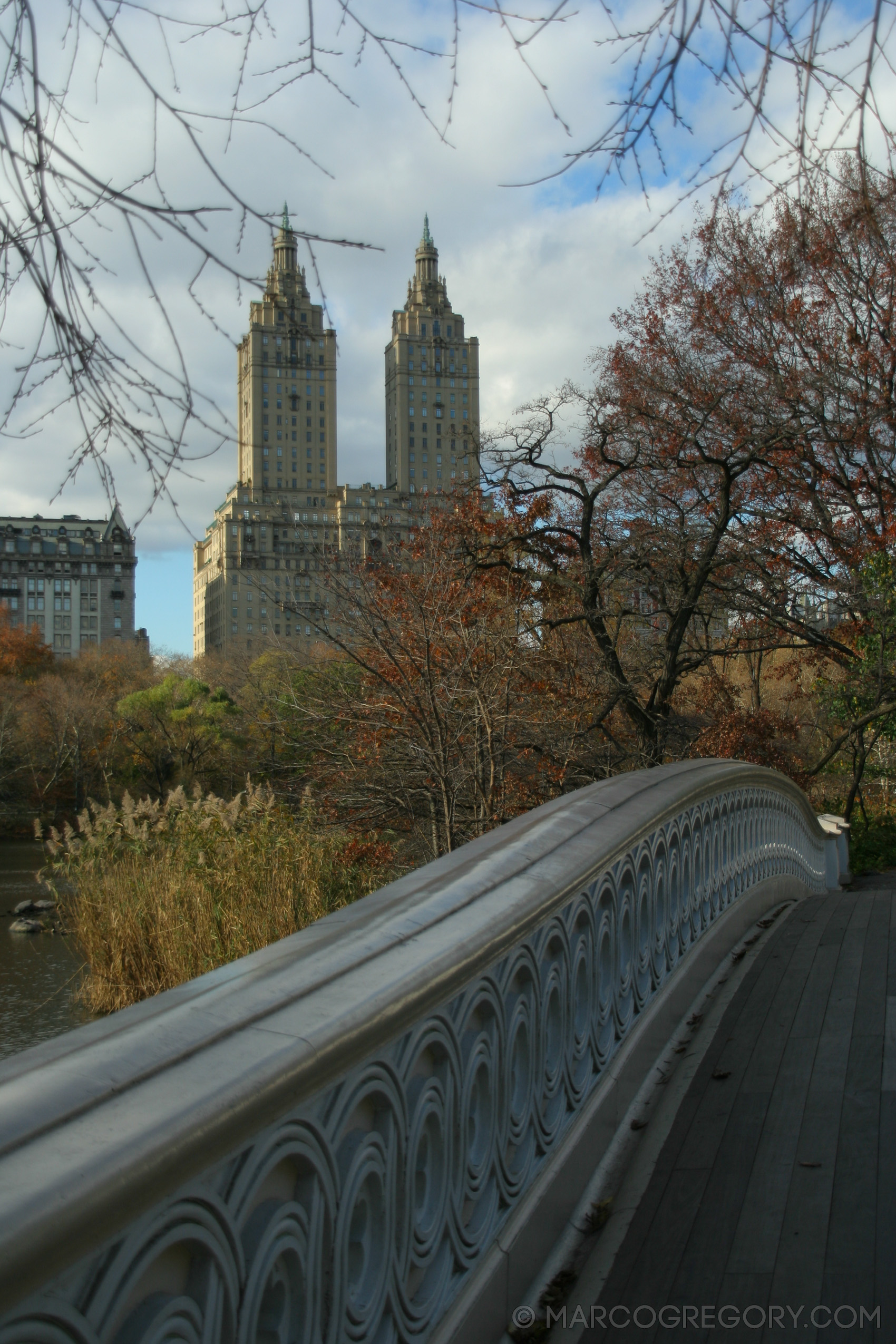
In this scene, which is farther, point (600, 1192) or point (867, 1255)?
point (600, 1192)

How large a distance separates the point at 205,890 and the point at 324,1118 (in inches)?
329

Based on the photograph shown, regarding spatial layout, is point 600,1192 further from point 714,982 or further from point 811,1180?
point 714,982

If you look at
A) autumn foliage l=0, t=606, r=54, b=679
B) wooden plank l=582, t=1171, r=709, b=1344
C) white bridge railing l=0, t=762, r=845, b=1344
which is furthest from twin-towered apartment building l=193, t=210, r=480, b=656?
autumn foliage l=0, t=606, r=54, b=679

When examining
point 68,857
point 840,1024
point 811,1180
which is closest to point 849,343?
point 68,857

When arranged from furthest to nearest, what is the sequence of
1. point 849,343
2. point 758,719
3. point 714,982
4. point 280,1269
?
1. point 849,343
2. point 758,719
3. point 714,982
4. point 280,1269

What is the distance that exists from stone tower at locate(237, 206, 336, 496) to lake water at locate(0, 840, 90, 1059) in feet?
15.2

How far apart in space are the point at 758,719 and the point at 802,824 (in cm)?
539

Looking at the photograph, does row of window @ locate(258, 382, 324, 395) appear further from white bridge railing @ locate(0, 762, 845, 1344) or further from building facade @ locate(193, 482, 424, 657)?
white bridge railing @ locate(0, 762, 845, 1344)

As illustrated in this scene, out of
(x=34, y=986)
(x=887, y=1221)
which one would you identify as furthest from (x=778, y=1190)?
(x=34, y=986)

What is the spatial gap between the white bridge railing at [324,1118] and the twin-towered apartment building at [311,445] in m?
1.72

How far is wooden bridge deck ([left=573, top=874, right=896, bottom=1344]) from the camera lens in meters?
2.38

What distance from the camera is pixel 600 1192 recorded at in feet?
9.96

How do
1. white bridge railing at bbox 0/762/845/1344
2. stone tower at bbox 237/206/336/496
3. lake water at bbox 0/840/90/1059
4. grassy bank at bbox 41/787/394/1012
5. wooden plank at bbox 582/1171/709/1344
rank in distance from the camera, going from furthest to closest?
lake water at bbox 0/840/90/1059
grassy bank at bbox 41/787/394/1012
stone tower at bbox 237/206/336/496
wooden plank at bbox 582/1171/709/1344
white bridge railing at bbox 0/762/845/1344

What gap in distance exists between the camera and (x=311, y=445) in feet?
34.0
